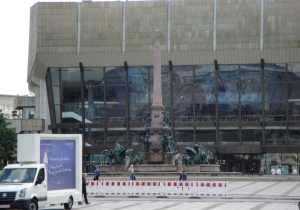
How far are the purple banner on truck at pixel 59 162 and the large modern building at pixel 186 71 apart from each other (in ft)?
200

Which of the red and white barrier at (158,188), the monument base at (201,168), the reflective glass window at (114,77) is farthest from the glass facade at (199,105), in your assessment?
the red and white barrier at (158,188)

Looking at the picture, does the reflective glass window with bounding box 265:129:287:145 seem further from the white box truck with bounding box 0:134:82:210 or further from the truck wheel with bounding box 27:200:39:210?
the truck wheel with bounding box 27:200:39:210

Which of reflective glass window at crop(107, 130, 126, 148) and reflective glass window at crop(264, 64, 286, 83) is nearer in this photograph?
reflective glass window at crop(264, 64, 286, 83)

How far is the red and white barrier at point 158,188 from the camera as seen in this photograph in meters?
41.2

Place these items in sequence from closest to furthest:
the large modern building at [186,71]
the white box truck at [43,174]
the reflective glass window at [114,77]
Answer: the white box truck at [43,174] < the large modern building at [186,71] < the reflective glass window at [114,77]

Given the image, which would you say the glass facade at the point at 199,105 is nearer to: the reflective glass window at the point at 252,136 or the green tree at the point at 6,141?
the reflective glass window at the point at 252,136

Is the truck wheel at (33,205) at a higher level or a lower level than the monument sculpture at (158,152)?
lower

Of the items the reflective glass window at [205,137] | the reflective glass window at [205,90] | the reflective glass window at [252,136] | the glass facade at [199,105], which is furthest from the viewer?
the reflective glass window at [205,137]

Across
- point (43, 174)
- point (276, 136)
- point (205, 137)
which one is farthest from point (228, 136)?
point (43, 174)

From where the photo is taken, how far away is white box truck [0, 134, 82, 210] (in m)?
28.8

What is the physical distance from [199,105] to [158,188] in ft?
177

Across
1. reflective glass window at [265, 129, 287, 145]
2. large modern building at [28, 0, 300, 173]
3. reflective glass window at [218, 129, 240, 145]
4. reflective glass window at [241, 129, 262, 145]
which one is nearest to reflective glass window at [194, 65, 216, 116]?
large modern building at [28, 0, 300, 173]

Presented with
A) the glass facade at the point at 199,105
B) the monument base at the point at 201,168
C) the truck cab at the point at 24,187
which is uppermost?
the glass facade at the point at 199,105

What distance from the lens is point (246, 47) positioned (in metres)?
91.9
